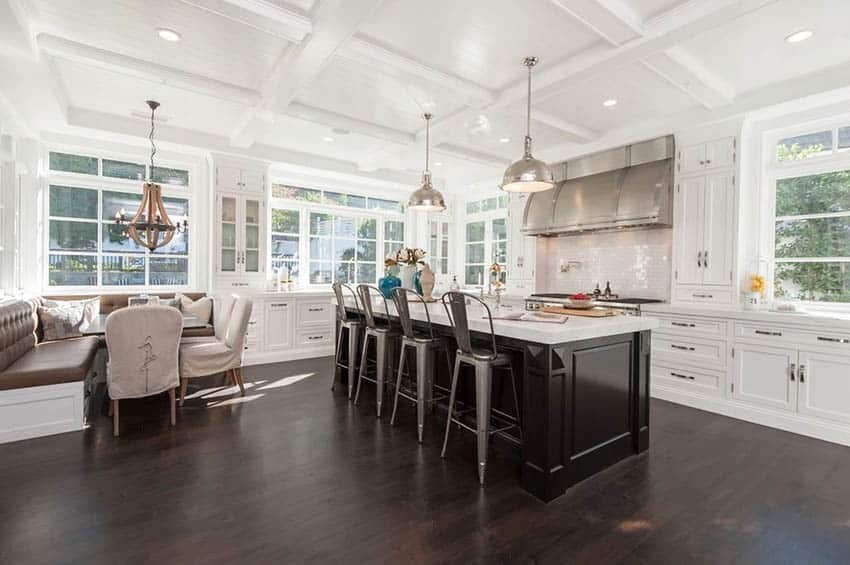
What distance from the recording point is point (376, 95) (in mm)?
4066

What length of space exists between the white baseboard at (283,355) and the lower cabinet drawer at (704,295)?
4547 millimetres

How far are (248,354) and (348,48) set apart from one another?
405 cm

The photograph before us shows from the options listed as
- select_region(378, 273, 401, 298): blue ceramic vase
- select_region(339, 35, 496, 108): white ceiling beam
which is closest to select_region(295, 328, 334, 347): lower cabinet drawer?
select_region(378, 273, 401, 298): blue ceramic vase

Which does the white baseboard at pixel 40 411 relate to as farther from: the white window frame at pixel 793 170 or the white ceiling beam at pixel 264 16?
the white window frame at pixel 793 170

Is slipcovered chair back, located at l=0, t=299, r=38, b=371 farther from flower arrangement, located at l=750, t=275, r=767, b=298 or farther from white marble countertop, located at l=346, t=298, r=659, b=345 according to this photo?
flower arrangement, located at l=750, t=275, r=767, b=298

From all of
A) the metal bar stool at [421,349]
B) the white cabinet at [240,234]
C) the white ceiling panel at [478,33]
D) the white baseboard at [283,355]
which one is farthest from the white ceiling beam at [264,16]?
Result: the white baseboard at [283,355]

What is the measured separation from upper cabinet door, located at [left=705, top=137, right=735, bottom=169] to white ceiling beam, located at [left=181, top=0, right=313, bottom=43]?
3.87 metres

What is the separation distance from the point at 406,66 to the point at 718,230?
336 centimetres

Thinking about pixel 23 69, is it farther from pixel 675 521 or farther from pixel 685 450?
pixel 685 450

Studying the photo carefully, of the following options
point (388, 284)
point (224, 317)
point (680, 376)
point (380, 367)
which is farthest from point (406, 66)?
point (680, 376)

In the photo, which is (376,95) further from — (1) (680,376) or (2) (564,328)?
(1) (680,376)

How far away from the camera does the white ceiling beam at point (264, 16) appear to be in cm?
256

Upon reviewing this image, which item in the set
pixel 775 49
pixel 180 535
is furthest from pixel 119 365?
pixel 775 49

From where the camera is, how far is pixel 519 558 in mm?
1838
